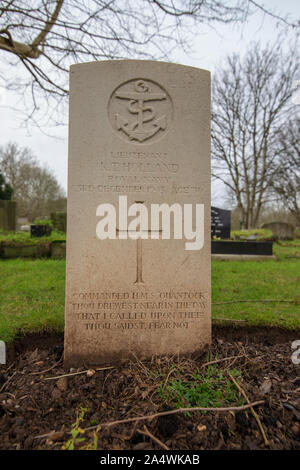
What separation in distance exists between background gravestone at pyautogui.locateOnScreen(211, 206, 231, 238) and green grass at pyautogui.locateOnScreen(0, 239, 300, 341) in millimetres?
3680

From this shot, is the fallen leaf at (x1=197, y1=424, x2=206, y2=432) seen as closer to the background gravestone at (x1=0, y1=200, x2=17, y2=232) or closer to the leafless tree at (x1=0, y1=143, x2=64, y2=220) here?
the background gravestone at (x1=0, y1=200, x2=17, y2=232)

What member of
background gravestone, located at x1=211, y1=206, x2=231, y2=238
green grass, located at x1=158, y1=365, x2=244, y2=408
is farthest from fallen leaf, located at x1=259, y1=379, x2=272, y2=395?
background gravestone, located at x1=211, y1=206, x2=231, y2=238

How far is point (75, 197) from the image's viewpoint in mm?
2227

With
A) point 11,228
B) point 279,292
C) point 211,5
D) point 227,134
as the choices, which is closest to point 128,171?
point 279,292

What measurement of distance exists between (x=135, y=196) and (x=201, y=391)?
1.60 metres

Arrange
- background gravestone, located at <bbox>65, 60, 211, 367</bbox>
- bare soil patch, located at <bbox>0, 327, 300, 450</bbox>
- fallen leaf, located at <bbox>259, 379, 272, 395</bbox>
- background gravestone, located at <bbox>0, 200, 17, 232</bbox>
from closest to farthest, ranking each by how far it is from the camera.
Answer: bare soil patch, located at <bbox>0, 327, 300, 450</bbox> → fallen leaf, located at <bbox>259, 379, 272, 395</bbox> → background gravestone, located at <bbox>65, 60, 211, 367</bbox> → background gravestone, located at <bbox>0, 200, 17, 232</bbox>

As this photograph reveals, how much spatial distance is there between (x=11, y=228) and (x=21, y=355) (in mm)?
12440

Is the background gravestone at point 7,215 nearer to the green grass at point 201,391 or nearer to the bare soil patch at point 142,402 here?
the bare soil patch at point 142,402

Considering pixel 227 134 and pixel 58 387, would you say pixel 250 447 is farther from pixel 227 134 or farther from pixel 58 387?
pixel 227 134

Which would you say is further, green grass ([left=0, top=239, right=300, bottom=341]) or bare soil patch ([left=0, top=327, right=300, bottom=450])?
green grass ([left=0, top=239, right=300, bottom=341])

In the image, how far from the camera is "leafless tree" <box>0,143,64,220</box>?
26.4 meters

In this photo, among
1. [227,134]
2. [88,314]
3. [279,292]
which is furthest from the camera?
[227,134]

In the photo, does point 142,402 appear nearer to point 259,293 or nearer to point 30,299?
point 30,299

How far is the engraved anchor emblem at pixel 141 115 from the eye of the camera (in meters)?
2.30
